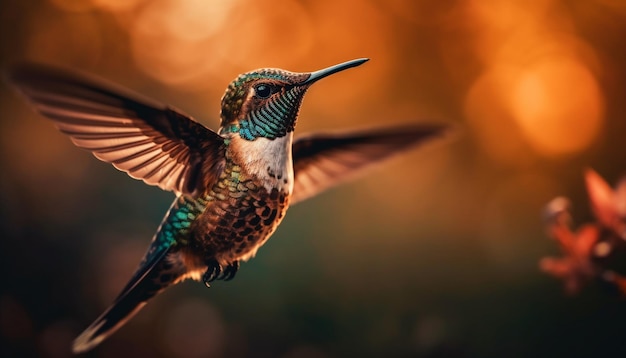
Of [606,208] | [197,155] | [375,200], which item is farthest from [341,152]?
[375,200]

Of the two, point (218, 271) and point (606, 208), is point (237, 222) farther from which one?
point (606, 208)

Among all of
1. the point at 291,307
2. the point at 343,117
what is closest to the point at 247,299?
the point at 291,307

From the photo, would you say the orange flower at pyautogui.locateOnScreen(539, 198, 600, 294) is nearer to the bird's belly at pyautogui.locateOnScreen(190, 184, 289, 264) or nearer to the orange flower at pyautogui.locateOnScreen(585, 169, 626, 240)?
the orange flower at pyautogui.locateOnScreen(585, 169, 626, 240)

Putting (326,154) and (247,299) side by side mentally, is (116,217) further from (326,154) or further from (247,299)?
(326,154)

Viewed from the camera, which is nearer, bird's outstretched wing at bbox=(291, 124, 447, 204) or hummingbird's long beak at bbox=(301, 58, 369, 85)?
hummingbird's long beak at bbox=(301, 58, 369, 85)

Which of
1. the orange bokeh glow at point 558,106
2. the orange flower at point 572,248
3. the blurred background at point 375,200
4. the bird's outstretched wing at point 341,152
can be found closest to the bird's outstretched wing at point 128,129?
the bird's outstretched wing at point 341,152

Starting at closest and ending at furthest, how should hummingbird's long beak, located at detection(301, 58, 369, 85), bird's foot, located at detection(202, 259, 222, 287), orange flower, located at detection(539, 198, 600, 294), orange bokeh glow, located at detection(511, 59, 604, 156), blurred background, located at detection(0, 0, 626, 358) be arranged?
hummingbird's long beak, located at detection(301, 58, 369, 85) < bird's foot, located at detection(202, 259, 222, 287) < orange flower, located at detection(539, 198, 600, 294) < blurred background, located at detection(0, 0, 626, 358) < orange bokeh glow, located at detection(511, 59, 604, 156)

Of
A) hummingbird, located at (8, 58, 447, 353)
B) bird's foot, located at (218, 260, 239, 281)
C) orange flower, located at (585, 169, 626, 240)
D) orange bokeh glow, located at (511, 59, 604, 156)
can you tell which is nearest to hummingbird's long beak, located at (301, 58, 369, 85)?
hummingbird, located at (8, 58, 447, 353)
